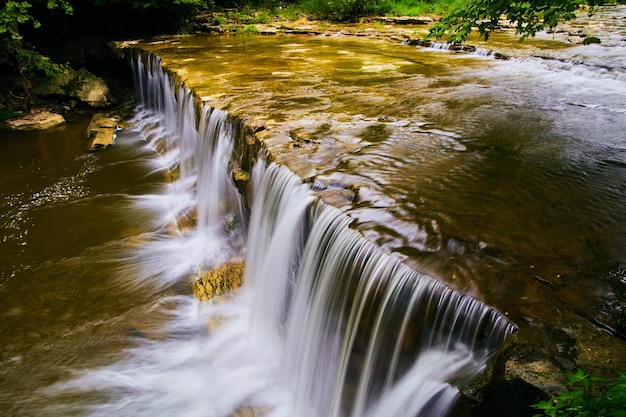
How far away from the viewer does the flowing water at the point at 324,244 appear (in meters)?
2.99

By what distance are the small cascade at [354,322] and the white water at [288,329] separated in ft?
0.03

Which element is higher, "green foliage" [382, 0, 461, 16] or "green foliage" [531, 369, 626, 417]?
"green foliage" [382, 0, 461, 16]

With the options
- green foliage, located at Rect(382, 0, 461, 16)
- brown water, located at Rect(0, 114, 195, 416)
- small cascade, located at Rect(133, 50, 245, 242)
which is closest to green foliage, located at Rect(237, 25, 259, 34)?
small cascade, located at Rect(133, 50, 245, 242)

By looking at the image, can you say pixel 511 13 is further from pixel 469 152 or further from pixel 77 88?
pixel 77 88

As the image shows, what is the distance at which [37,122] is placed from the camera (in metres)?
11.3

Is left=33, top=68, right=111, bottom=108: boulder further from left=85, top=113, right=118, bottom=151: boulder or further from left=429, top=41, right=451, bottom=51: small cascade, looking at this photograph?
left=429, top=41, right=451, bottom=51: small cascade

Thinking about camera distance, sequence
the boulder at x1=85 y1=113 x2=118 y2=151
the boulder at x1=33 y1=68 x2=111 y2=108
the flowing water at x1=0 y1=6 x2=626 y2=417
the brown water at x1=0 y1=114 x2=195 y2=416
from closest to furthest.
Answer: the flowing water at x1=0 y1=6 x2=626 y2=417, the brown water at x1=0 y1=114 x2=195 y2=416, the boulder at x1=85 y1=113 x2=118 y2=151, the boulder at x1=33 y1=68 x2=111 y2=108

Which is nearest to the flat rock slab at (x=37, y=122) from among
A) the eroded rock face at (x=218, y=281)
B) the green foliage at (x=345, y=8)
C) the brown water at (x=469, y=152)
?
the brown water at (x=469, y=152)

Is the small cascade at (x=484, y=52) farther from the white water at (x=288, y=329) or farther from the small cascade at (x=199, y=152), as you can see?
the white water at (x=288, y=329)

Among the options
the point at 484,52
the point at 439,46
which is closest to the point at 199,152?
the point at 484,52

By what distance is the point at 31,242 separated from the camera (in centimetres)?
654

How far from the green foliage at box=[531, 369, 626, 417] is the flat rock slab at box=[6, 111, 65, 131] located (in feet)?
41.7

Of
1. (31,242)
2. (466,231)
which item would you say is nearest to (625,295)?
(466,231)

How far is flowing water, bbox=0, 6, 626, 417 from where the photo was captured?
2.99 meters
